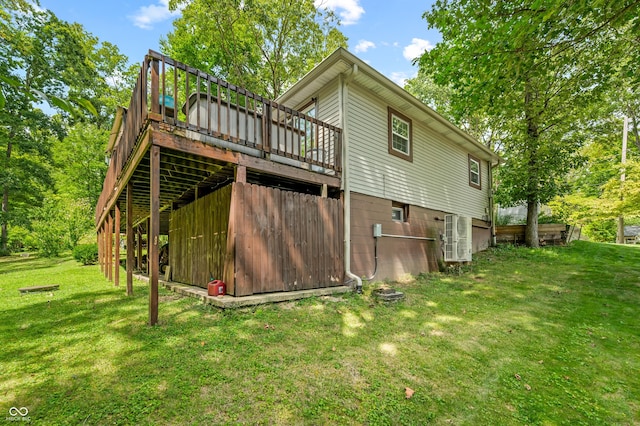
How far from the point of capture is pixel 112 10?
10.5 metres

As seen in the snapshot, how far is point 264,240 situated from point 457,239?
711cm

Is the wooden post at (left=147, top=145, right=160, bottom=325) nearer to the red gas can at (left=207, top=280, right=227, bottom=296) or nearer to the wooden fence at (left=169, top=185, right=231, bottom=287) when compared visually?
the red gas can at (left=207, top=280, right=227, bottom=296)

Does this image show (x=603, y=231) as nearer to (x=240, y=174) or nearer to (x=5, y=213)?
(x=240, y=174)

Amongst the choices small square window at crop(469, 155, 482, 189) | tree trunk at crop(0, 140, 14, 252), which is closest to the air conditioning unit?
small square window at crop(469, 155, 482, 189)

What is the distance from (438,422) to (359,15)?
1476cm

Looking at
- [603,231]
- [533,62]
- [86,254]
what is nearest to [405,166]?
[533,62]

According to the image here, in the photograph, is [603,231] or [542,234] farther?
[603,231]

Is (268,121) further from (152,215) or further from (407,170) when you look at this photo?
(407,170)

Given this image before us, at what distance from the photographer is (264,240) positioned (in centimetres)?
542

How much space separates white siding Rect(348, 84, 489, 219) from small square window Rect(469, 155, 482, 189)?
39 cm

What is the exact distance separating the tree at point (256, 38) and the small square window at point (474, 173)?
1044 cm

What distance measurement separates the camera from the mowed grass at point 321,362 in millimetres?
2588

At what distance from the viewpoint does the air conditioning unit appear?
32.1 ft

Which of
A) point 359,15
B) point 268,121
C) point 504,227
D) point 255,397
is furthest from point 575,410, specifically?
point 359,15
